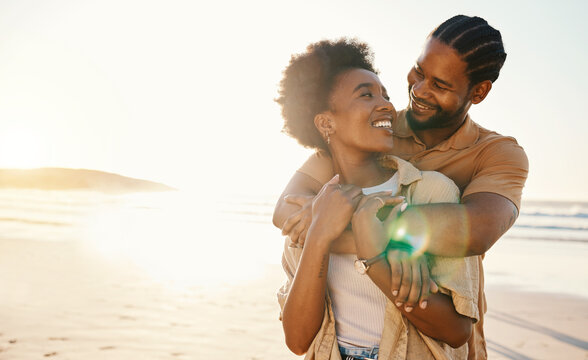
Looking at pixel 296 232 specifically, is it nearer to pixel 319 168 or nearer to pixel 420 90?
pixel 319 168

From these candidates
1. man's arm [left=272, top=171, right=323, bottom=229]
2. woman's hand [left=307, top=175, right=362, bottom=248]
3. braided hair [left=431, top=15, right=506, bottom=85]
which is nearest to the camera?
woman's hand [left=307, top=175, right=362, bottom=248]

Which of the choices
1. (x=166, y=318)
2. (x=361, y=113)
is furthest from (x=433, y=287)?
(x=166, y=318)

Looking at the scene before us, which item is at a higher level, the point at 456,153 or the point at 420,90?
the point at 420,90

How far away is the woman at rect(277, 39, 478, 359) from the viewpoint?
1.63 m

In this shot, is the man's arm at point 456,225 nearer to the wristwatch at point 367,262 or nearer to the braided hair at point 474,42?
the wristwatch at point 367,262

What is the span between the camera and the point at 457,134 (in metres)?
2.35

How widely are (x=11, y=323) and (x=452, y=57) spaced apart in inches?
245

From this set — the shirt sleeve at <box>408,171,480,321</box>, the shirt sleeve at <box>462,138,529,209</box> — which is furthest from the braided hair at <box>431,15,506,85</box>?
the shirt sleeve at <box>408,171,480,321</box>

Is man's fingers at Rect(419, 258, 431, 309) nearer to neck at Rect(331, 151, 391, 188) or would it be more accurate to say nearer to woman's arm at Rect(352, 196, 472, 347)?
woman's arm at Rect(352, 196, 472, 347)

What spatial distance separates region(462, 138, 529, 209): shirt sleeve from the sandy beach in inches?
157

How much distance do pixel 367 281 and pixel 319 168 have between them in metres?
0.80

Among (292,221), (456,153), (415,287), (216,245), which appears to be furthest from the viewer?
(216,245)

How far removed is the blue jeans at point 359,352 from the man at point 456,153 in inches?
17.9

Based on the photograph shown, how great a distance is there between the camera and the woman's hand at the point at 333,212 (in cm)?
175
